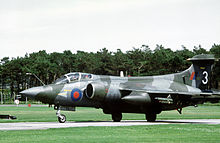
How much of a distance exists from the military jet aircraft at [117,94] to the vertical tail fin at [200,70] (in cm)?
64

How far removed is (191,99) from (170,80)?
8.53 feet

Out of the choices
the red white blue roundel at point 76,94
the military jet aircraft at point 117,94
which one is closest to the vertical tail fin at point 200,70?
the military jet aircraft at point 117,94

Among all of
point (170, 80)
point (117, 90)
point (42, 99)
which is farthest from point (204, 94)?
point (42, 99)

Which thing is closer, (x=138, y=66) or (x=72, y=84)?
(x=72, y=84)

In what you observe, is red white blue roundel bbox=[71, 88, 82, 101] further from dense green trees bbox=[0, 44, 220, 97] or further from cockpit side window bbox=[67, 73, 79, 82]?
dense green trees bbox=[0, 44, 220, 97]

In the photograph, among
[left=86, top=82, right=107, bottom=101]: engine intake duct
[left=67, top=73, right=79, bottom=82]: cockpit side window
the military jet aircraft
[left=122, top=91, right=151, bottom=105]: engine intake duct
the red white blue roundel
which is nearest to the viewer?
the military jet aircraft

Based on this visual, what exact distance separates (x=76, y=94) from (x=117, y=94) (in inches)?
114

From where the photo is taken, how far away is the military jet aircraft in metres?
26.8

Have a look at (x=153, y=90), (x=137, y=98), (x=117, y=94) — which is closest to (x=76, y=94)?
(x=117, y=94)

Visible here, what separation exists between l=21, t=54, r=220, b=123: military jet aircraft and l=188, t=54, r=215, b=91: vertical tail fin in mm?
643

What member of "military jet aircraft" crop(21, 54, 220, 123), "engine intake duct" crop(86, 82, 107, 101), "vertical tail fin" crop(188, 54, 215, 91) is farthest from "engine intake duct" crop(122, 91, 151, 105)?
"vertical tail fin" crop(188, 54, 215, 91)

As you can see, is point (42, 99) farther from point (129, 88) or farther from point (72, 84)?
point (129, 88)

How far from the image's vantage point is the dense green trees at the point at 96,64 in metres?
119

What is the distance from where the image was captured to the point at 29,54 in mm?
170750
